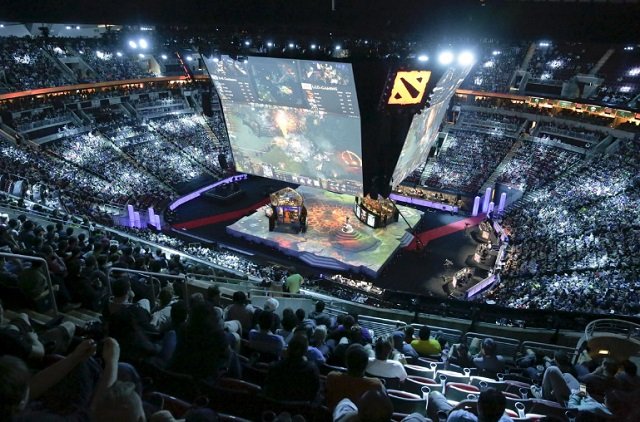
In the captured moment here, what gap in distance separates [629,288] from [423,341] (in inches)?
424

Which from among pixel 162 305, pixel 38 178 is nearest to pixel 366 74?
pixel 162 305

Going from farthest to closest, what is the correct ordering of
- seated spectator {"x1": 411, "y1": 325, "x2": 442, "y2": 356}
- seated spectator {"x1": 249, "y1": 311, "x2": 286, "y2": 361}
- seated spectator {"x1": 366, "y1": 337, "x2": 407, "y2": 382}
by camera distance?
seated spectator {"x1": 411, "y1": 325, "x2": 442, "y2": 356}
seated spectator {"x1": 249, "y1": 311, "x2": 286, "y2": 361}
seated spectator {"x1": 366, "y1": 337, "x2": 407, "y2": 382}

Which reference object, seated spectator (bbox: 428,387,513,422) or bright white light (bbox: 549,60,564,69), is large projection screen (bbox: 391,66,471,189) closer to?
seated spectator (bbox: 428,387,513,422)

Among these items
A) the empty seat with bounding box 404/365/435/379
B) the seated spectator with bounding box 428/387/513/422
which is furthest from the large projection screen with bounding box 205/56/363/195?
the seated spectator with bounding box 428/387/513/422

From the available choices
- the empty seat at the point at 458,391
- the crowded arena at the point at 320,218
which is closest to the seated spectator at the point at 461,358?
the crowded arena at the point at 320,218

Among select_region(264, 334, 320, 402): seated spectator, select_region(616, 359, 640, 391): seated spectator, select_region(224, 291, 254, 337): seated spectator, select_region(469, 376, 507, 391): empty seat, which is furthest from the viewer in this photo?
select_region(224, 291, 254, 337): seated spectator

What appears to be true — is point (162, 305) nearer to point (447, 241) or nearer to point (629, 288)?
point (629, 288)

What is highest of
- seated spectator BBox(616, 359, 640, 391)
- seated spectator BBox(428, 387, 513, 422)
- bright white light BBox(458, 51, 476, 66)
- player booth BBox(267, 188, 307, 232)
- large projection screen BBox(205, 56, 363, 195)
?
bright white light BBox(458, 51, 476, 66)

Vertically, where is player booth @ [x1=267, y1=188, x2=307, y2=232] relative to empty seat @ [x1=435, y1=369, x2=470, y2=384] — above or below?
above

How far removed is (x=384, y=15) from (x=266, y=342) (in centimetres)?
821

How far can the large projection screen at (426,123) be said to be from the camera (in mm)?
19791

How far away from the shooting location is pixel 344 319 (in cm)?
721

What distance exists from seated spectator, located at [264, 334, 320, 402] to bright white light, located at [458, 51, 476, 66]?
15.0m

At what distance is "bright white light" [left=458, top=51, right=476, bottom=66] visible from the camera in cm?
1677
